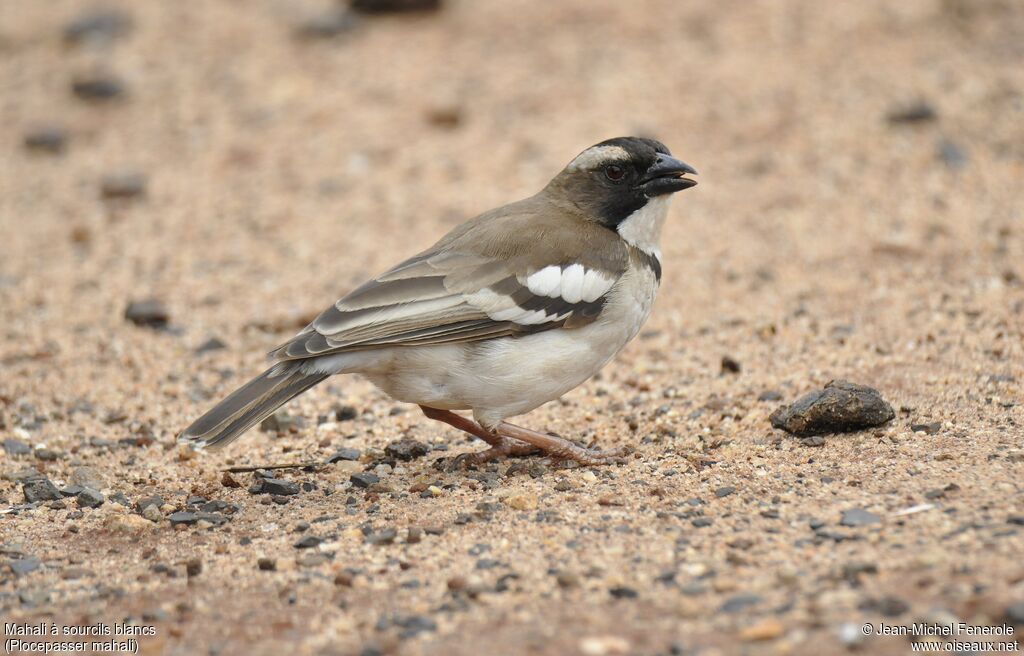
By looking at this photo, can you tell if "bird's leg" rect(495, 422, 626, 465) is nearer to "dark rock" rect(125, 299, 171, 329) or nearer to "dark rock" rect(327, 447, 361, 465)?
"dark rock" rect(327, 447, 361, 465)

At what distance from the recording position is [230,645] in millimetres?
4895

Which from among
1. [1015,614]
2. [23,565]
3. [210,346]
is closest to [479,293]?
[23,565]

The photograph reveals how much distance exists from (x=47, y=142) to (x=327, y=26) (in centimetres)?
357

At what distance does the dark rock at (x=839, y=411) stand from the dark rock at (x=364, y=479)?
233cm

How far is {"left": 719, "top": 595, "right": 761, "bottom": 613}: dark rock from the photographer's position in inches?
188

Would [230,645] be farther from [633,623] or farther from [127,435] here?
[127,435]

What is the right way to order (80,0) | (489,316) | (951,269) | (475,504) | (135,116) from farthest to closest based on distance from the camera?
(80,0)
(135,116)
(951,269)
(489,316)
(475,504)

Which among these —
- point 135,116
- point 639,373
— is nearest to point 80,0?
point 135,116

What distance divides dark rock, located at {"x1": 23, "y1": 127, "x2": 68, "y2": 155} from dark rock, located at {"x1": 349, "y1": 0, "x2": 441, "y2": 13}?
3.96m

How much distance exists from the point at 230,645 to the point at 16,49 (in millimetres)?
12738

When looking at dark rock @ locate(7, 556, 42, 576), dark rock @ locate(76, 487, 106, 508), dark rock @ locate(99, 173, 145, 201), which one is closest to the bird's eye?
dark rock @ locate(76, 487, 106, 508)

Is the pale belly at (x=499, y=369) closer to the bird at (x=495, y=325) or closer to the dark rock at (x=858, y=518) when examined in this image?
the bird at (x=495, y=325)

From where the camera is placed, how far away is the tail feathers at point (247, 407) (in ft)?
20.6

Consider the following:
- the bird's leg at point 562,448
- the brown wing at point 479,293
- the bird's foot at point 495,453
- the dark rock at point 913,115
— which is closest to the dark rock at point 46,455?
the brown wing at point 479,293
